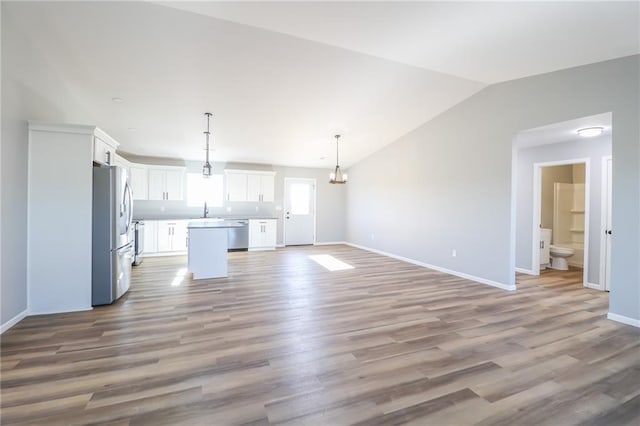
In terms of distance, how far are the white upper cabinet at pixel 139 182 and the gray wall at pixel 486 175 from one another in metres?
5.97

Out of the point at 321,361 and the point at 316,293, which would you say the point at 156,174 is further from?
the point at 321,361

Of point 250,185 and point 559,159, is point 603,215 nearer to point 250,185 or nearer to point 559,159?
point 559,159

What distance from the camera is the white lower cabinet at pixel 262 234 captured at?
307 inches

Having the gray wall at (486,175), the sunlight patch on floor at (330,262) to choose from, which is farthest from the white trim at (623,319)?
the sunlight patch on floor at (330,262)

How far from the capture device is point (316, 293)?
13.0 ft

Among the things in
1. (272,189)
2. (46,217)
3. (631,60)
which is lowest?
(46,217)

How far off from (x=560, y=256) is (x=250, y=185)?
7.69m

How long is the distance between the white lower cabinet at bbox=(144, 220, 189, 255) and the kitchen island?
2.45 metres

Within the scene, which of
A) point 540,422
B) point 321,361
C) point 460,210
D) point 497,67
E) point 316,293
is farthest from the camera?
point 460,210

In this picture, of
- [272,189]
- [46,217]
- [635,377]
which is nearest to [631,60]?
[635,377]

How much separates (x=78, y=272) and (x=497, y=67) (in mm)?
5900

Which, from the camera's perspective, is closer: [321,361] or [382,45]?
[321,361]

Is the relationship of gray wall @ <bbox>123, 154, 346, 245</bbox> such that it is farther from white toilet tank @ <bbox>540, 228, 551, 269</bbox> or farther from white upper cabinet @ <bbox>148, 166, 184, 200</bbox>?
white toilet tank @ <bbox>540, 228, 551, 269</bbox>

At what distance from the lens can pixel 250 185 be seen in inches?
317
